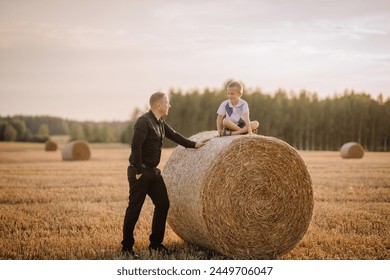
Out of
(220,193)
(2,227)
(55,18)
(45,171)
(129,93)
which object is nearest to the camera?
(220,193)

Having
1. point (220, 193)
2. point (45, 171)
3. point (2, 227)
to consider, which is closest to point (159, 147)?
point (220, 193)

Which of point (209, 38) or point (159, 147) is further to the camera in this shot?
point (209, 38)

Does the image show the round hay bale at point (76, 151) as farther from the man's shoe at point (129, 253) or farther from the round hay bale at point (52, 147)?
the man's shoe at point (129, 253)

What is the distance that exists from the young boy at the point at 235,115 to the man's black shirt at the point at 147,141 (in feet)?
2.31

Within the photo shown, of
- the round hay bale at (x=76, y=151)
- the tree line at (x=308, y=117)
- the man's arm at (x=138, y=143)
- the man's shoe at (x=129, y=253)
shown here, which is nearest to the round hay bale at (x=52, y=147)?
the round hay bale at (x=76, y=151)

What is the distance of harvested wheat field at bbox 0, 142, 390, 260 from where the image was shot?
527 cm

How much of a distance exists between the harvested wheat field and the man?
205 millimetres

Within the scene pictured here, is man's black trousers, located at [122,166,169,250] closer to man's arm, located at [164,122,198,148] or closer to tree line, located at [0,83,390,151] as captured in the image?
man's arm, located at [164,122,198,148]

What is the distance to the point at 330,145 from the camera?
13203 millimetres

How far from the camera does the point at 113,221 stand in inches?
253

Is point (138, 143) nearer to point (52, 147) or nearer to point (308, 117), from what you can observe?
point (308, 117)

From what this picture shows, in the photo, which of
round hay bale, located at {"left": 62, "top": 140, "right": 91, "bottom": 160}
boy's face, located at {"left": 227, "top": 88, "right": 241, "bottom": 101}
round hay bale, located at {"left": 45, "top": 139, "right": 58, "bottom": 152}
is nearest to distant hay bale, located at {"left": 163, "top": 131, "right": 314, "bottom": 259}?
boy's face, located at {"left": 227, "top": 88, "right": 241, "bottom": 101}
